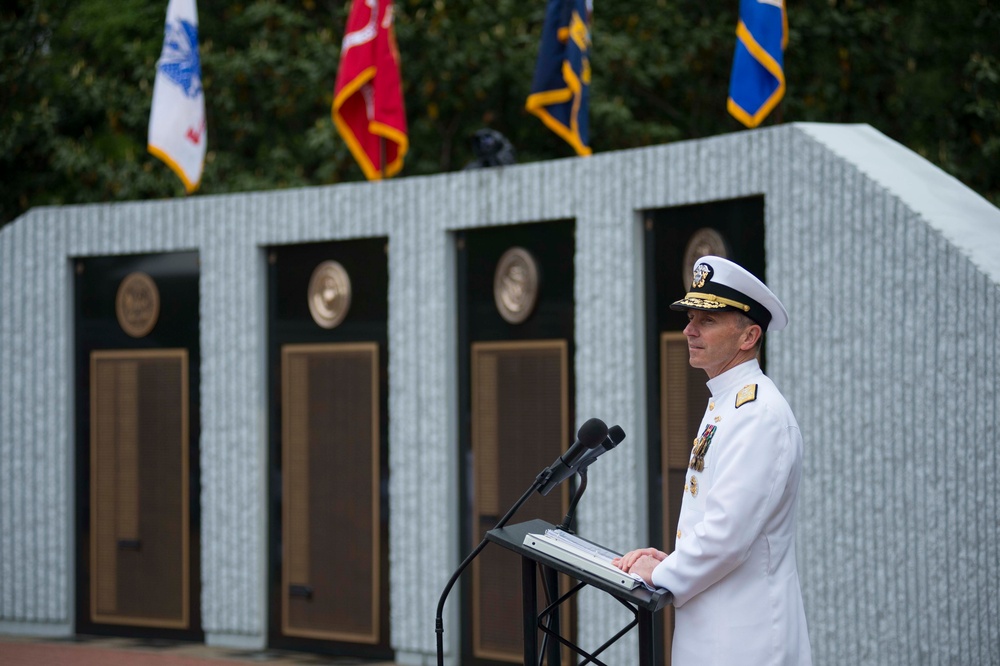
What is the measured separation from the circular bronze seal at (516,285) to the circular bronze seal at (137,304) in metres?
2.35

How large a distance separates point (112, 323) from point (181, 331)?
51 cm

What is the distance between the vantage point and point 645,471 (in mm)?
6555

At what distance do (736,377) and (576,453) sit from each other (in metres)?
0.44

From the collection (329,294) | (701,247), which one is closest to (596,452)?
(701,247)

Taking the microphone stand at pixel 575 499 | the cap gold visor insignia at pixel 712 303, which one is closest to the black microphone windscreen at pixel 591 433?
the microphone stand at pixel 575 499

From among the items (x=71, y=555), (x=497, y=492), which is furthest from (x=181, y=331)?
(x=497, y=492)

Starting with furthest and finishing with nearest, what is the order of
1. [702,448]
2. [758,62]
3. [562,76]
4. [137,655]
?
[562,76] → [137,655] → [758,62] → [702,448]

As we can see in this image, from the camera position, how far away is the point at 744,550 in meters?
3.25

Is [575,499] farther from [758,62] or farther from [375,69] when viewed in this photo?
[375,69]

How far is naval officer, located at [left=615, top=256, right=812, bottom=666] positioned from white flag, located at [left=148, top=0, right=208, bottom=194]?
221 inches

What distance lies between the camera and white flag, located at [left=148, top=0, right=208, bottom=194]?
27.8 ft

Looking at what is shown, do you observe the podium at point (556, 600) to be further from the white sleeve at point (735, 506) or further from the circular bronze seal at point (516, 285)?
the circular bronze seal at point (516, 285)

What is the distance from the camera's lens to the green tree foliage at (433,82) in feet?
42.3

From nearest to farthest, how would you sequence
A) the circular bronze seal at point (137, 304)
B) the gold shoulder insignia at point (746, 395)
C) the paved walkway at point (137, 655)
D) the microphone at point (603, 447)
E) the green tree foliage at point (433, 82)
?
the gold shoulder insignia at point (746, 395) → the microphone at point (603, 447) → the paved walkway at point (137, 655) → the circular bronze seal at point (137, 304) → the green tree foliage at point (433, 82)
